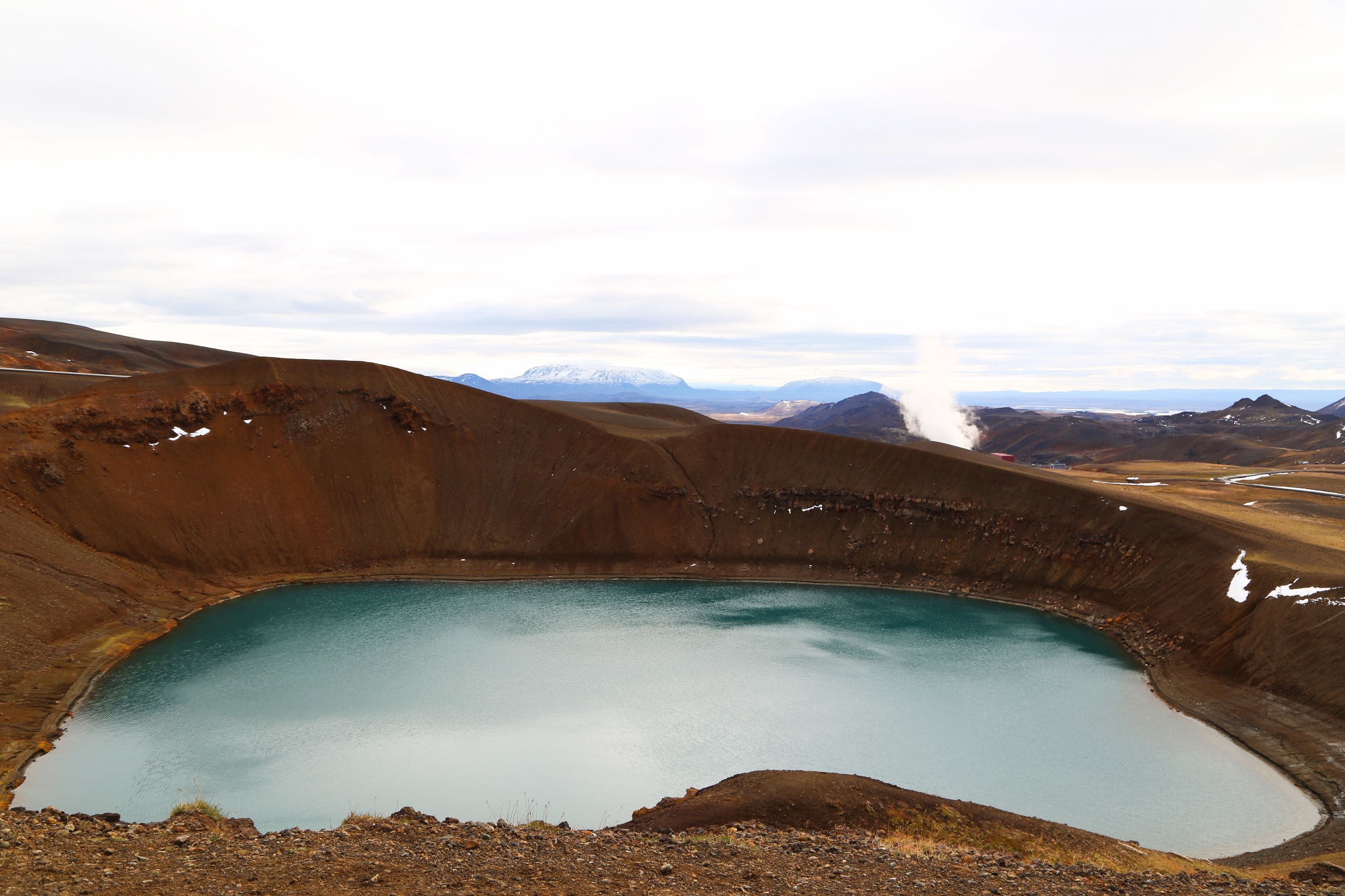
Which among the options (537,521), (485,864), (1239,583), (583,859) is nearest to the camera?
(485,864)

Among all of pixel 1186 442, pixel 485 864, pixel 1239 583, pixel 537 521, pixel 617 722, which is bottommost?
pixel 617 722

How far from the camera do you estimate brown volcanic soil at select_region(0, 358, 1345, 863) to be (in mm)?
43062

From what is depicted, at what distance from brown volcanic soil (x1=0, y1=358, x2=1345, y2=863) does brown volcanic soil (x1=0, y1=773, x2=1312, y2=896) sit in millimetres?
24649

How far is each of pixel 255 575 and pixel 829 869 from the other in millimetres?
57617

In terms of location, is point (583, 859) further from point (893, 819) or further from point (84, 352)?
point (84, 352)

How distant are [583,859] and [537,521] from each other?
55558 mm

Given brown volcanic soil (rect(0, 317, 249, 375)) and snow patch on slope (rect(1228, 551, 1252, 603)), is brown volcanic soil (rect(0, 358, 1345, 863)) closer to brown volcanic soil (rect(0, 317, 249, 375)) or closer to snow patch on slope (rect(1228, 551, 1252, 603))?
snow patch on slope (rect(1228, 551, 1252, 603))

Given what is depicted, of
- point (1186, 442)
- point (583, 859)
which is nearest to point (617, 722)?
point (583, 859)

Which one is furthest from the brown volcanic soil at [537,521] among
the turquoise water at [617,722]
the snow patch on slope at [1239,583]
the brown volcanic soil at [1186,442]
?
the brown volcanic soil at [1186,442]

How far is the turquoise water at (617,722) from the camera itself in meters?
27.6

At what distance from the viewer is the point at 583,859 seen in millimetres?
16062

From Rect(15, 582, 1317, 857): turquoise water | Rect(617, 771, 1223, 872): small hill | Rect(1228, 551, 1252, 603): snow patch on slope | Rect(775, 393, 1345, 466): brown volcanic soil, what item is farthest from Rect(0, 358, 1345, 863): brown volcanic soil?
Rect(775, 393, 1345, 466): brown volcanic soil

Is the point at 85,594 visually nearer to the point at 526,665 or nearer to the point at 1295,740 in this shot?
the point at 526,665

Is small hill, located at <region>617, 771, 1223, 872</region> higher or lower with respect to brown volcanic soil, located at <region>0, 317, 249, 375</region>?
lower
